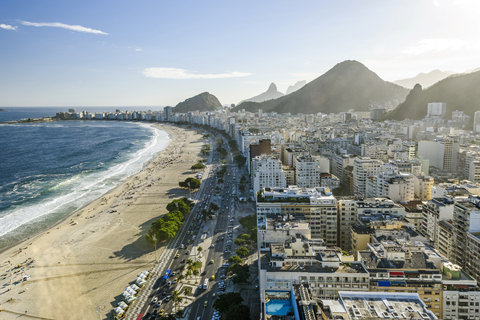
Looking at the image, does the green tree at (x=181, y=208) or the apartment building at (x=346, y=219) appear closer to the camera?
the apartment building at (x=346, y=219)

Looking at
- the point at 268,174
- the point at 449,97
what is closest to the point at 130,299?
the point at 268,174

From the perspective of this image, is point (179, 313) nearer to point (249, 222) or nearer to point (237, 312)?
point (237, 312)

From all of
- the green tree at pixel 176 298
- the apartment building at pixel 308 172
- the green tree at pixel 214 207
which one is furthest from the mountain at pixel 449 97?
the green tree at pixel 176 298

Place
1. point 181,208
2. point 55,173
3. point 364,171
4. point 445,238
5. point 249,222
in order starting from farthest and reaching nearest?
point 55,173 → point 364,171 → point 181,208 → point 249,222 → point 445,238

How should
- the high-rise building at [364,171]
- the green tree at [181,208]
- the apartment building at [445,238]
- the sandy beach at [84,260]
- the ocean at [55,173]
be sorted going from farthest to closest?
the high-rise building at [364,171] < the ocean at [55,173] < the green tree at [181,208] < the apartment building at [445,238] < the sandy beach at [84,260]

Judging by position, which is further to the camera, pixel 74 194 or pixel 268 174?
pixel 74 194

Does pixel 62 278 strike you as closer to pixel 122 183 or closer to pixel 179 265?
pixel 179 265

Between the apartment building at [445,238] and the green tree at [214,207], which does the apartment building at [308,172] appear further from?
the apartment building at [445,238]

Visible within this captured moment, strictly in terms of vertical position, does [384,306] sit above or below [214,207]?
above
